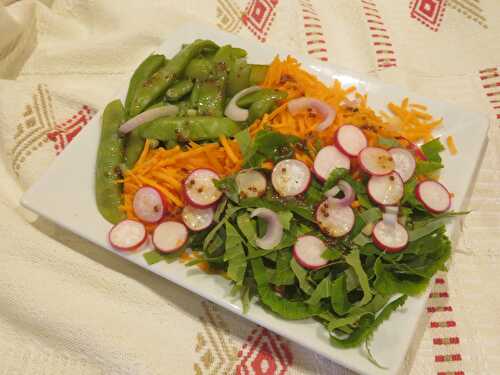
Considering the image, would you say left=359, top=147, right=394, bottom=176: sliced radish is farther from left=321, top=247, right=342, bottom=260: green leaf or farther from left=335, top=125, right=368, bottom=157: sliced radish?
left=321, top=247, right=342, bottom=260: green leaf

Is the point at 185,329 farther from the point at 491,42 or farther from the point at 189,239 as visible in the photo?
the point at 491,42

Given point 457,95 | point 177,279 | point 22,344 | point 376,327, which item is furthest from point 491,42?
point 22,344

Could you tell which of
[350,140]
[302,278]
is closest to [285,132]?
[350,140]

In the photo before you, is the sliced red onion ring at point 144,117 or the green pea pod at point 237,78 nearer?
the sliced red onion ring at point 144,117

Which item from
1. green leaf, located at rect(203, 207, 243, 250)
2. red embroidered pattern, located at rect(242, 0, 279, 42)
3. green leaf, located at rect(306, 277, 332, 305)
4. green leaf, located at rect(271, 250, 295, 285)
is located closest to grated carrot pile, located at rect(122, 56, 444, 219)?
green leaf, located at rect(203, 207, 243, 250)

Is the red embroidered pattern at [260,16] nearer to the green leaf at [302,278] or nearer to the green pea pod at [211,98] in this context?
the green pea pod at [211,98]

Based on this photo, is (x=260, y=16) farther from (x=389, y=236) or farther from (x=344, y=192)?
(x=389, y=236)

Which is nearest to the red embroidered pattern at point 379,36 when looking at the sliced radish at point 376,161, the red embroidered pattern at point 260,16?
the red embroidered pattern at point 260,16

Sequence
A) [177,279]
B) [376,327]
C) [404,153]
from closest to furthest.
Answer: [376,327] → [177,279] → [404,153]
